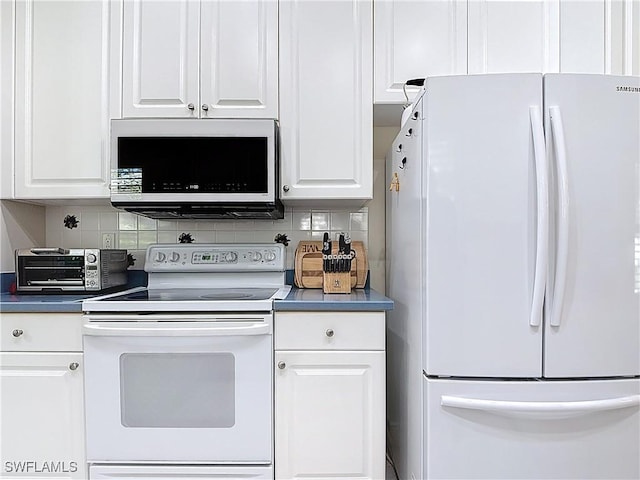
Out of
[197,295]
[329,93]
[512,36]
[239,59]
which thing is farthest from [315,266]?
A: [512,36]

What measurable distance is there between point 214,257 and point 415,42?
4.41 feet

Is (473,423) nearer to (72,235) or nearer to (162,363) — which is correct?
(162,363)

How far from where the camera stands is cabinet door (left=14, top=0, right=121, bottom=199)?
1923mm

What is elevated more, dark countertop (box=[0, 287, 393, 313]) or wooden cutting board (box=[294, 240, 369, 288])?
wooden cutting board (box=[294, 240, 369, 288])

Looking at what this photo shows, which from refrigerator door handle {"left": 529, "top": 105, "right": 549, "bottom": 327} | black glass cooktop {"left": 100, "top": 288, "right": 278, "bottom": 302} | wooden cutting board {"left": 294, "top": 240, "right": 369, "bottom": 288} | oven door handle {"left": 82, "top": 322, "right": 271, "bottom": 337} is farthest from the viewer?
wooden cutting board {"left": 294, "top": 240, "right": 369, "bottom": 288}

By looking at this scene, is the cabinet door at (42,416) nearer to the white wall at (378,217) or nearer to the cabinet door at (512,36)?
the white wall at (378,217)

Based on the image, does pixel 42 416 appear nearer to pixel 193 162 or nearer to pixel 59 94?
pixel 193 162

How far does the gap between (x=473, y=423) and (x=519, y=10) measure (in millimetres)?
1672

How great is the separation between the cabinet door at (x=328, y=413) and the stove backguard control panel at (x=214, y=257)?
0.63 metres

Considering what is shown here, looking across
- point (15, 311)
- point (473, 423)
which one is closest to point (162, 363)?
point (15, 311)

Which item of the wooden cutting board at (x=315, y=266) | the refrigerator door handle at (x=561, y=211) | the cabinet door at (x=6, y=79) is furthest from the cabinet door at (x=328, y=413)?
the cabinet door at (x=6, y=79)

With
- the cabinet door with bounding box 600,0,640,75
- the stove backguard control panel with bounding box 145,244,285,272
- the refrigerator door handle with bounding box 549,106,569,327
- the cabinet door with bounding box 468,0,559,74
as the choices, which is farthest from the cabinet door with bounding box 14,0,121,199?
the cabinet door with bounding box 600,0,640,75

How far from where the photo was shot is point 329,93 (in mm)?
1888

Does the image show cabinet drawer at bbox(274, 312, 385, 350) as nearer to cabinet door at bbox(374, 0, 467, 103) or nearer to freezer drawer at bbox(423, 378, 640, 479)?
freezer drawer at bbox(423, 378, 640, 479)
